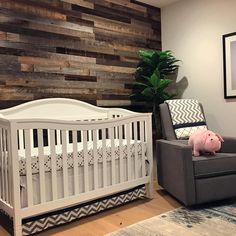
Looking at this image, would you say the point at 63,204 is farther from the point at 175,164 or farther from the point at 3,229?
the point at 175,164

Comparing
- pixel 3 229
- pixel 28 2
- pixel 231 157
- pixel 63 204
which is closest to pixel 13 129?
pixel 63 204

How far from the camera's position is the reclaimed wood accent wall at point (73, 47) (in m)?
2.68

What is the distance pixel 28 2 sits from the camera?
109 inches

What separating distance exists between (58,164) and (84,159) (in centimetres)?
22

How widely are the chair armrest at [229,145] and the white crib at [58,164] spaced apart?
741 millimetres

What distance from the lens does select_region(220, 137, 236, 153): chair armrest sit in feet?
8.79

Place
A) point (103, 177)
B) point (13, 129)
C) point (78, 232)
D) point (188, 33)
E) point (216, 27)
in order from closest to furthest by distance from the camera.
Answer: point (13, 129) < point (78, 232) < point (103, 177) < point (216, 27) < point (188, 33)

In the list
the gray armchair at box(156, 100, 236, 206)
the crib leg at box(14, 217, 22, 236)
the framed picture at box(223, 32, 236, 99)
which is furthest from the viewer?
the framed picture at box(223, 32, 236, 99)

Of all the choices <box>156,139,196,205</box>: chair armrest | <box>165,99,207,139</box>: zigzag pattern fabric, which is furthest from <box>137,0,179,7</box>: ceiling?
<box>156,139,196,205</box>: chair armrest

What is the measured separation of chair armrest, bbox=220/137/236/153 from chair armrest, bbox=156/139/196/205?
0.59m

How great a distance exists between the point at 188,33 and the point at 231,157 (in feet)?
6.20

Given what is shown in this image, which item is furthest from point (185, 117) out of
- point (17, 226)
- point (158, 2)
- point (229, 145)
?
point (17, 226)

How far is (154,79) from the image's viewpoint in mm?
3342

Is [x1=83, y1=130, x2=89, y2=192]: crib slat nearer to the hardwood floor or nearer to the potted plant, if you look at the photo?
the hardwood floor
